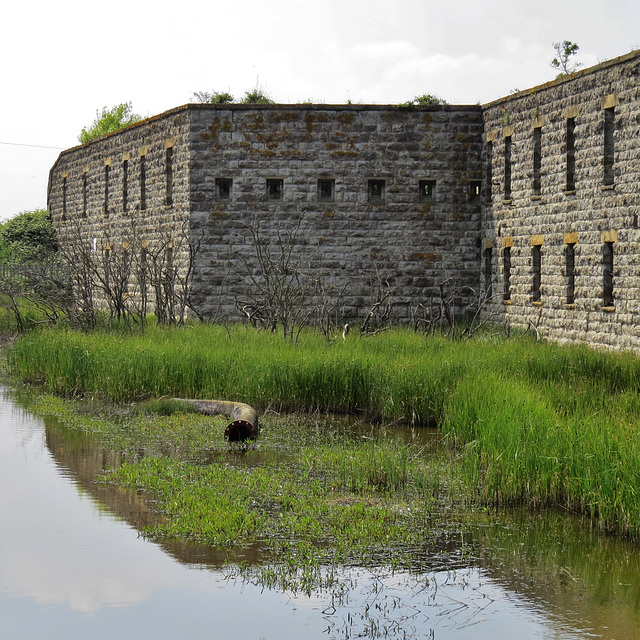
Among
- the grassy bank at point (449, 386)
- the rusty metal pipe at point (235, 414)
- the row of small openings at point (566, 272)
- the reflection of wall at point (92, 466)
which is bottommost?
the reflection of wall at point (92, 466)

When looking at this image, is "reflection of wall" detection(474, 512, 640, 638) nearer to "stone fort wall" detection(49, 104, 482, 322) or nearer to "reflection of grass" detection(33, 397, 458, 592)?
"reflection of grass" detection(33, 397, 458, 592)

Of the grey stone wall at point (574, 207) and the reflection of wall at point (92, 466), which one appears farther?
the grey stone wall at point (574, 207)

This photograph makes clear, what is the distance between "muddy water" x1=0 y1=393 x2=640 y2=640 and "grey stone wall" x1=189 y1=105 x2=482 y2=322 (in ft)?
58.9

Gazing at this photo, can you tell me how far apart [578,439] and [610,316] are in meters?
12.0

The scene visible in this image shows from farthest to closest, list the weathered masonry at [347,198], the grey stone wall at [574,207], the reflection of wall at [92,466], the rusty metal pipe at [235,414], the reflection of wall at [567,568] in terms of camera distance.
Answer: the weathered masonry at [347,198] → the grey stone wall at [574,207] → the rusty metal pipe at [235,414] → the reflection of wall at [92,466] → the reflection of wall at [567,568]

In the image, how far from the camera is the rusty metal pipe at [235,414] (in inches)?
558

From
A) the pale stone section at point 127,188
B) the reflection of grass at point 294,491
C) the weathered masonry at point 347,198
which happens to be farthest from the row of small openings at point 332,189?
the reflection of grass at point 294,491

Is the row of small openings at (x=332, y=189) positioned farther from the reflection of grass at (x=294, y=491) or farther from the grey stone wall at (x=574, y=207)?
the reflection of grass at (x=294, y=491)

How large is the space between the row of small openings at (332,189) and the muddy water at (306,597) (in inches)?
731

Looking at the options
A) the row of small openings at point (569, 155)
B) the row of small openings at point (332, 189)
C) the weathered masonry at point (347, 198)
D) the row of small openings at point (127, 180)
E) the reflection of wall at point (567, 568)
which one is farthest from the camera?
the row of small openings at point (127, 180)

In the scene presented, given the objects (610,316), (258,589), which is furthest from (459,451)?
(610,316)

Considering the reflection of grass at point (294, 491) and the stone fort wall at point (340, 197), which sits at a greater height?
the stone fort wall at point (340, 197)

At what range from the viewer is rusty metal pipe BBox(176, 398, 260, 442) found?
14.2 m

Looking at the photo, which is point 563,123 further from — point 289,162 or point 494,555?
point 494,555
